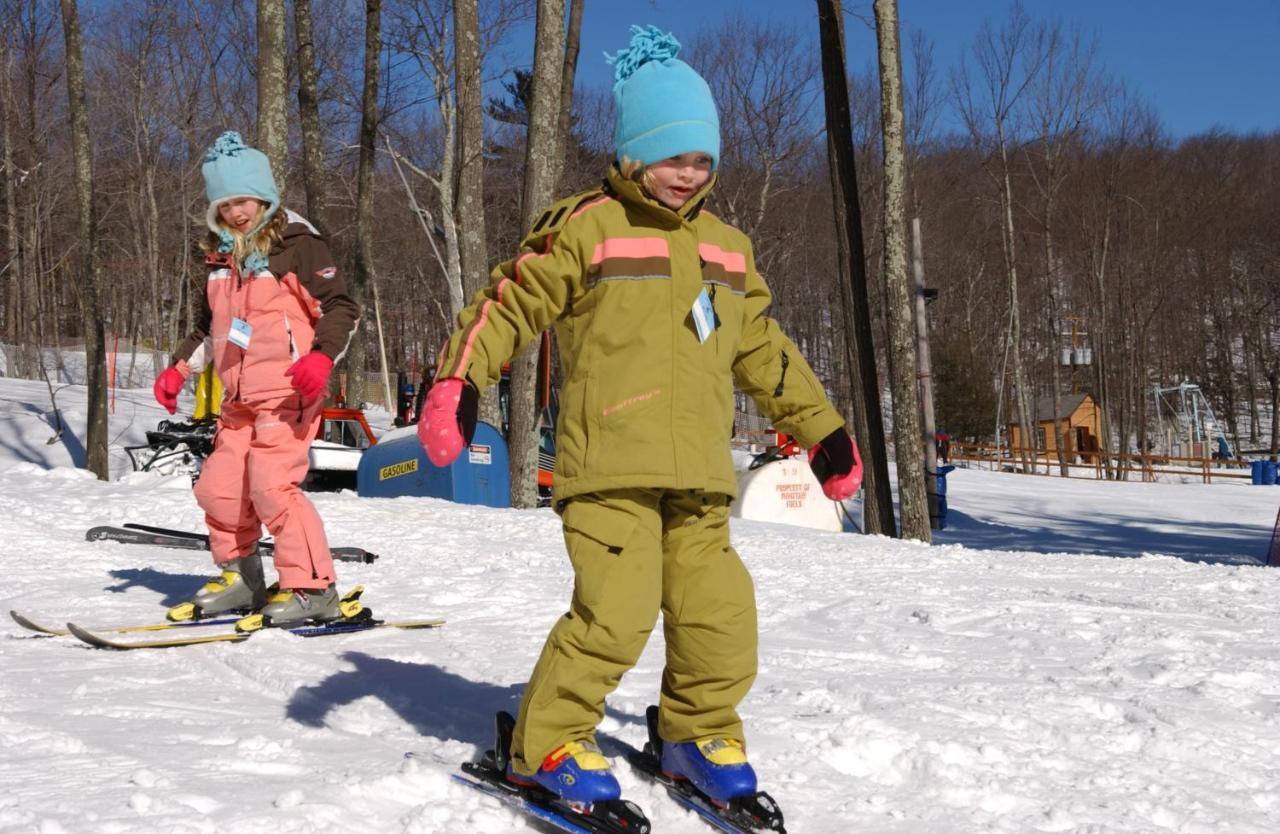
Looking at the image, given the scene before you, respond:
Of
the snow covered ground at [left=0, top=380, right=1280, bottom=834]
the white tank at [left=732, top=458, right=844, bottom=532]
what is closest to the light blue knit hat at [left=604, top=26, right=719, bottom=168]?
the snow covered ground at [left=0, top=380, right=1280, bottom=834]

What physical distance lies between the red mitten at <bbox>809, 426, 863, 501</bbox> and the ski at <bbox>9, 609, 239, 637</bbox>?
A: 2582 millimetres

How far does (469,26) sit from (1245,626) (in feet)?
37.2

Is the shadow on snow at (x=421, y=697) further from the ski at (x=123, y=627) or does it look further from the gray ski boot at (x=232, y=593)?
the gray ski boot at (x=232, y=593)

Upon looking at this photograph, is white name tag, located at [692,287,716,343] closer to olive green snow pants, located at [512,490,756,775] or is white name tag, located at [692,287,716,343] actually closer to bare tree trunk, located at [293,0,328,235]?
olive green snow pants, located at [512,490,756,775]

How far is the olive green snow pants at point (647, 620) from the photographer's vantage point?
249cm

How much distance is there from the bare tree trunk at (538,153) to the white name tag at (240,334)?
7.04m

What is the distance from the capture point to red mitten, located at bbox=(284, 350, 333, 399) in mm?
4039

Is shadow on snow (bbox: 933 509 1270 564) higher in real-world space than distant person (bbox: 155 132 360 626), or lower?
lower

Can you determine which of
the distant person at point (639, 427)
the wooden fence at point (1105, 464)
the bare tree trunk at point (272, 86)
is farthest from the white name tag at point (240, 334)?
the wooden fence at point (1105, 464)

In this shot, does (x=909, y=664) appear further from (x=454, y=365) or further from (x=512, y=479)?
(x=512, y=479)

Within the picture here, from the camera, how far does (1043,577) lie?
6.80 m

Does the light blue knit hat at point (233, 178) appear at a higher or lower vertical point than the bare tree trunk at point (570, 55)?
lower

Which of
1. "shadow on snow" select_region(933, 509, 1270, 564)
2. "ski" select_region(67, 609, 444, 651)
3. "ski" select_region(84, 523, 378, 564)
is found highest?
"ski" select_region(84, 523, 378, 564)

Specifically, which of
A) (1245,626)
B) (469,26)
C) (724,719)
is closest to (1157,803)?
(724,719)
